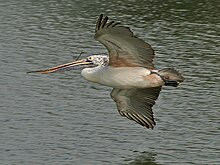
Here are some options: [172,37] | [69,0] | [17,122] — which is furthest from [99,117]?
[69,0]

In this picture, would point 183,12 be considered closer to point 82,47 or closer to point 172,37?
point 172,37

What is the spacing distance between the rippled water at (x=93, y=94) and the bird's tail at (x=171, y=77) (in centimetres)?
116

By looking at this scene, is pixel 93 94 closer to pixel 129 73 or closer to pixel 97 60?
pixel 97 60

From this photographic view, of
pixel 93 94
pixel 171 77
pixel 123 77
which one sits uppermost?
pixel 171 77

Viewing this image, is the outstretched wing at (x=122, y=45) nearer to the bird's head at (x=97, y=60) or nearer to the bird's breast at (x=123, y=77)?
the bird's breast at (x=123, y=77)

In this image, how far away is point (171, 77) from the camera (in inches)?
421

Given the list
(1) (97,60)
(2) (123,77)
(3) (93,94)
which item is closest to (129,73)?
(2) (123,77)

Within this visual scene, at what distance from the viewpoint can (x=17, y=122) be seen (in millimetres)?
12789

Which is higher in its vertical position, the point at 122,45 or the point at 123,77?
the point at 122,45

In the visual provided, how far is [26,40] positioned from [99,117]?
232 inches

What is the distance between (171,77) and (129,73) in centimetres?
56

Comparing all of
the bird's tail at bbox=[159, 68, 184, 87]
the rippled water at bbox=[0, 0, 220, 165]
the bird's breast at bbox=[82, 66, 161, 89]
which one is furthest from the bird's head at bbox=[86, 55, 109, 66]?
the rippled water at bbox=[0, 0, 220, 165]

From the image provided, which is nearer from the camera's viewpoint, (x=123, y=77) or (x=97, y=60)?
(x=123, y=77)

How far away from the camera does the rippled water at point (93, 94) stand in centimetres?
1159
